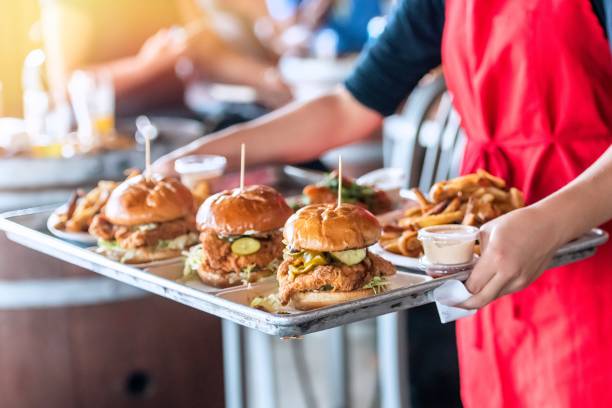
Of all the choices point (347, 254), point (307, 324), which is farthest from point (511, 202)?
point (307, 324)

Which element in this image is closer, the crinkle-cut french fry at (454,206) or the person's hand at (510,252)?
the person's hand at (510,252)

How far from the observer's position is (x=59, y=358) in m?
3.32

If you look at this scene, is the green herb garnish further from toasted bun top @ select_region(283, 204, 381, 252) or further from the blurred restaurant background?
the blurred restaurant background

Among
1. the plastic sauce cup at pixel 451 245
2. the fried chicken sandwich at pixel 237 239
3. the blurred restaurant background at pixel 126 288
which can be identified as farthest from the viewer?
the blurred restaurant background at pixel 126 288

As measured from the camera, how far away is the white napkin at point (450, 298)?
5.78 ft

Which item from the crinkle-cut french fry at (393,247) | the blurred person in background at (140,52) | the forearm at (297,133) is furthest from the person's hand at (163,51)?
the crinkle-cut french fry at (393,247)

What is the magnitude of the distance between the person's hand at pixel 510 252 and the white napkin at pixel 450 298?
15mm

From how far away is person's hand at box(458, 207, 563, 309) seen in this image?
5.62 feet

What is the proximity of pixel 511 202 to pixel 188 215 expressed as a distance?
77 centimetres

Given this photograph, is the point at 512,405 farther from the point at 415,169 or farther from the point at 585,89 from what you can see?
the point at 415,169

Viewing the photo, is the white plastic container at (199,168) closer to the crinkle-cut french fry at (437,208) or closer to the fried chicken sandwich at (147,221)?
the fried chicken sandwich at (147,221)

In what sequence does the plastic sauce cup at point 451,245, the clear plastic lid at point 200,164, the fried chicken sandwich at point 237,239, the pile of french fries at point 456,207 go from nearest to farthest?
the plastic sauce cup at point 451,245 < the fried chicken sandwich at point 237,239 < the pile of french fries at point 456,207 < the clear plastic lid at point 200,164

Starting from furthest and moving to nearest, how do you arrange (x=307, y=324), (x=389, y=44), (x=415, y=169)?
1. (x=415, y=169)
2. (x=389, y=44)
3. (x=307, y=324)

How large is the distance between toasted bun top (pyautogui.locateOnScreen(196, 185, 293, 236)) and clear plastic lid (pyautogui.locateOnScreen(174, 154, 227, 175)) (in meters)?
0.43
